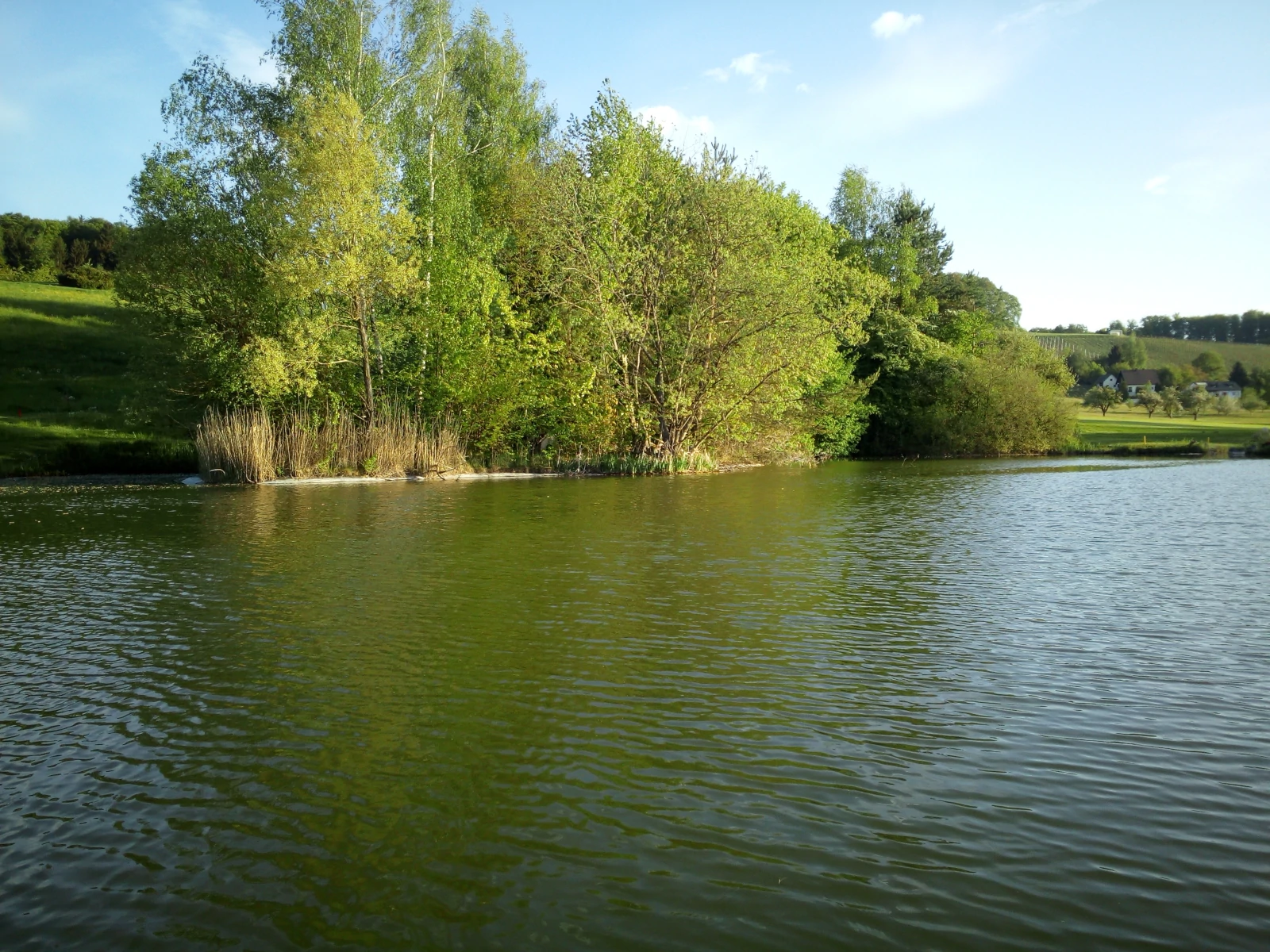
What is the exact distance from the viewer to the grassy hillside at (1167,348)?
374ft

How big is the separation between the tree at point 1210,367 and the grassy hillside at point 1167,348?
6.89 feet

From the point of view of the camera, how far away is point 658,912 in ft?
13.3

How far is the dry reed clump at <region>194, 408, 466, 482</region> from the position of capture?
90.3 ft

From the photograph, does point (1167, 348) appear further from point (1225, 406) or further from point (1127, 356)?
point (1225, 406)

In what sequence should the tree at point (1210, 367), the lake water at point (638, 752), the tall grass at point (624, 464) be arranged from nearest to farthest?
the lake water at point (638, 752), the tall grass at point (624, 464), the tree at point (1210, 367)

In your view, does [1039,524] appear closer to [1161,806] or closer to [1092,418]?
[1161,806]

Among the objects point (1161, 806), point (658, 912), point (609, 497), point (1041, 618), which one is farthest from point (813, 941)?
point (609, 497)

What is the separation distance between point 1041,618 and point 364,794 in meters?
7.39

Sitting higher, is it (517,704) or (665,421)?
(665,421)

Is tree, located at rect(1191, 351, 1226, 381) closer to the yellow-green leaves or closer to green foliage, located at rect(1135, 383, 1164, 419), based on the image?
green foliage, located at rect(1135, 383, 1164, 419)

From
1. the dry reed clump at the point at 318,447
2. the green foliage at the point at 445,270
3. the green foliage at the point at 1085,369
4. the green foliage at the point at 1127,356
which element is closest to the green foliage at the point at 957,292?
the green foliage at the point at 445,270

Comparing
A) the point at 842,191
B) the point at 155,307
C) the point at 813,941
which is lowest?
the point at 813,941

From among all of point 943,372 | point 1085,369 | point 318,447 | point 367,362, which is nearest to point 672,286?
point 367,362

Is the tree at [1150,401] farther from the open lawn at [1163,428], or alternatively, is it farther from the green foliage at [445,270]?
the green foliage at [445,270]
